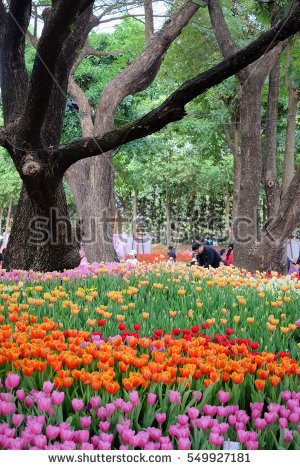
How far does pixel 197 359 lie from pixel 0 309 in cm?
187

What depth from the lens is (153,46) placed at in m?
10.1

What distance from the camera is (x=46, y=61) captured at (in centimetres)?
532

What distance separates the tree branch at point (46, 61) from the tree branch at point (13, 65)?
1126mm

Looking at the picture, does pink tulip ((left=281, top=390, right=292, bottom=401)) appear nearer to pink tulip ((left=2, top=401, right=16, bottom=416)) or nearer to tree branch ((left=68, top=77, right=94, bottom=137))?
pink tulip ((left=2, top=401, right=16, bottom=416))

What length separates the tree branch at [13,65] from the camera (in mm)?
6825

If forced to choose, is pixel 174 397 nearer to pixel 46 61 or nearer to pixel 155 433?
pixel 155 433

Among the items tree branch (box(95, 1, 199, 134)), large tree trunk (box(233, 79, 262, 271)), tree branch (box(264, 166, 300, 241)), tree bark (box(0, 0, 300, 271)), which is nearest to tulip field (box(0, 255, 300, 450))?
tree bark (box(0, 0, 300, 271))

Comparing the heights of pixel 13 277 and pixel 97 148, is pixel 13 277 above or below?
below

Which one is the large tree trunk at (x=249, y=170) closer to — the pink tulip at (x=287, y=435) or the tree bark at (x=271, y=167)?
the tree bark at (x=271, y=167)

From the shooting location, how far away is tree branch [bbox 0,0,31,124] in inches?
269

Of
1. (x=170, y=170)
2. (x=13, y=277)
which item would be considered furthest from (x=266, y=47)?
(x=170, y=170)

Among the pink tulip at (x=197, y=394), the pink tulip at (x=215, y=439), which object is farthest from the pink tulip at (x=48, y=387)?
the pink tulip at (x=215, y=439)

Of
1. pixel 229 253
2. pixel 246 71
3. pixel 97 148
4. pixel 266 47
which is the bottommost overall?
pixel 229 253

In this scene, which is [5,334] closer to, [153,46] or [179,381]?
[179,381]
